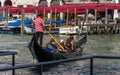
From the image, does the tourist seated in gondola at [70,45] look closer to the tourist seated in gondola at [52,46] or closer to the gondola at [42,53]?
the tourist seated in gondola at [52,46]

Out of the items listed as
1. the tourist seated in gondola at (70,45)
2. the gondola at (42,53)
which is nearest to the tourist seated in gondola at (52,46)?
the gondola at (42,53)

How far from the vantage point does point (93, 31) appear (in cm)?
4728

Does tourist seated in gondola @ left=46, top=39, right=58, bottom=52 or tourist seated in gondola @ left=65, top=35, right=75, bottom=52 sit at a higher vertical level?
tourist seated in gondola @ left=46, top=39, right=58, bottom=52

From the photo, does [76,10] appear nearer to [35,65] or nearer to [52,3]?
[52,3]

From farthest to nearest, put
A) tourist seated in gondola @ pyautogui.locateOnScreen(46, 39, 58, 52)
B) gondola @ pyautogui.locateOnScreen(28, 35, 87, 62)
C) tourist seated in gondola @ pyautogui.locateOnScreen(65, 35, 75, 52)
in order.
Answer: tourist seated in gondola @ pyautogui.locateOnScreen(65, 35, 75, 52)
tourist seated in gondola @ pyautogui.locateOnScreen(46, 39, 58, 52)
gondola @ pyautogui.locateOnScreen(28, 35, 87, 62)

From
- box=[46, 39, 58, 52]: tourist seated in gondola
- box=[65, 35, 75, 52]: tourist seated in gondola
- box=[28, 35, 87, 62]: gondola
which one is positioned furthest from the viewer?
box=[65, 35, 75, 52]: tourist seated in gondola

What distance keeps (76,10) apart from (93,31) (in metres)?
6.10

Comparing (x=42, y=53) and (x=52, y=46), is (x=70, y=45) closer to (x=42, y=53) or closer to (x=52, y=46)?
(x=52, y=46)

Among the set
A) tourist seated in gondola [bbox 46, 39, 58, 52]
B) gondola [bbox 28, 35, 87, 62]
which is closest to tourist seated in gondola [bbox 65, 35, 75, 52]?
tourist seated in gondola [bbox 46, 39, 58, 52]

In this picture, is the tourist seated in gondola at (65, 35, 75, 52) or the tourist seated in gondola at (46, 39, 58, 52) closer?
the tourist seated in gondola at (46, 39, 58, 52)

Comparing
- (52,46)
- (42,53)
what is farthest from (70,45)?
(42,53)

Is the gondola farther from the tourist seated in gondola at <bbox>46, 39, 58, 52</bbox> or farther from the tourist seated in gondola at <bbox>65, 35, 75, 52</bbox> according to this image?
the tourist seated in gondola at <bbox>65, 35, 75, 52</bbox>

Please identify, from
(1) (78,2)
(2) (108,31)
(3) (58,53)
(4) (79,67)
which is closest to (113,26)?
(2) (108,31)

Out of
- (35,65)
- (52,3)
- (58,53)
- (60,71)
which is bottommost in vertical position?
Answer: (52,3)
